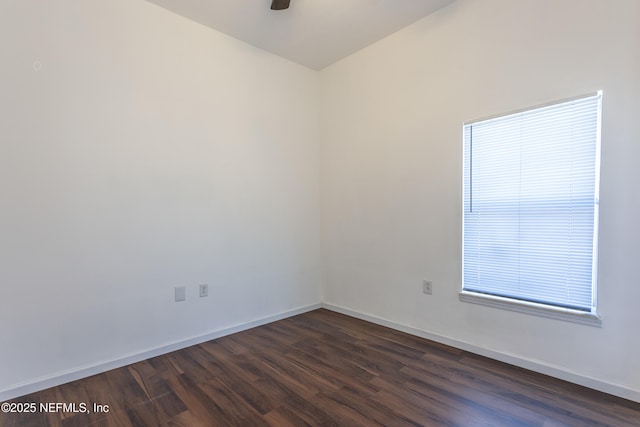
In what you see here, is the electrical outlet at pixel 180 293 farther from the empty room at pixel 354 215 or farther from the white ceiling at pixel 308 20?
the white ceiling at pixel 308 20

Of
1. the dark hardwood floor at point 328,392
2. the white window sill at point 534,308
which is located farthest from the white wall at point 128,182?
→ the white window sill at point 534,308

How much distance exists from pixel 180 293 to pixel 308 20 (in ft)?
8.77

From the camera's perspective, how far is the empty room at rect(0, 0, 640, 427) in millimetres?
1835

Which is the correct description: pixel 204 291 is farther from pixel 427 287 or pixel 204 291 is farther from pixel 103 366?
pixel 427 287

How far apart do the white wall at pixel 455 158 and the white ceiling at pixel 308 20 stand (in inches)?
7.4

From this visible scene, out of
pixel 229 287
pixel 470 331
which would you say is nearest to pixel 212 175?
pixel 229 287

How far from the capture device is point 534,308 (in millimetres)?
2127

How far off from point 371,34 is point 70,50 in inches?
97.8

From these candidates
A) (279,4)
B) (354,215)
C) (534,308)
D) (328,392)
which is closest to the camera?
(328,392)

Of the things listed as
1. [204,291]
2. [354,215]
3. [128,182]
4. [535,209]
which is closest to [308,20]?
[354,215]

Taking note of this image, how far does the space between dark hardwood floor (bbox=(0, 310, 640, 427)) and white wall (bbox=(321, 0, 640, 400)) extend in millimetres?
262

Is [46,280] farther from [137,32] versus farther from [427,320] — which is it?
[427,320]

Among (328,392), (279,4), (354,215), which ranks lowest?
(328,392)

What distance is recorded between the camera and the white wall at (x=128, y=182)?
1.97 m
